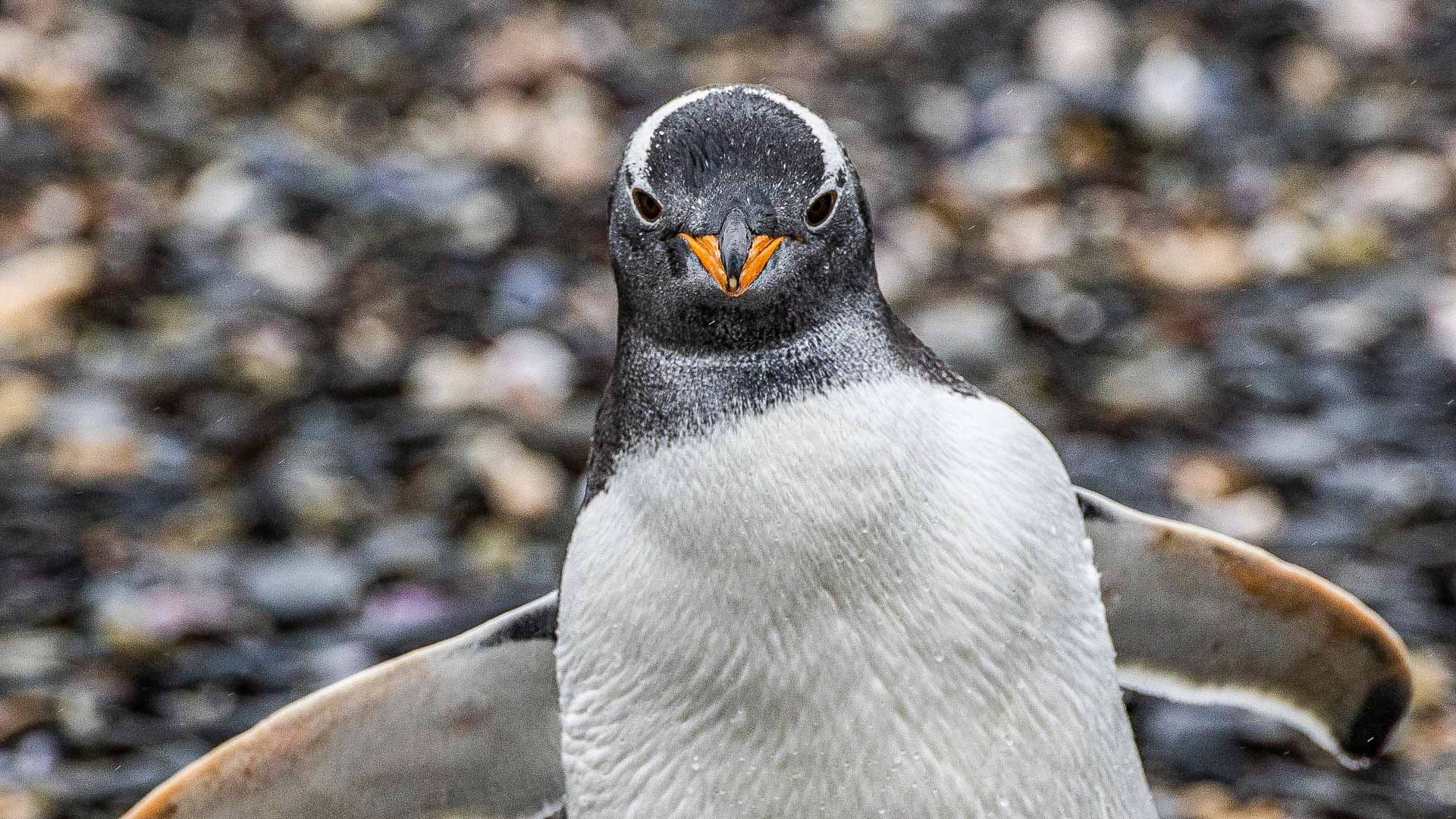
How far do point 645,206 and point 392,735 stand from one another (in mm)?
490

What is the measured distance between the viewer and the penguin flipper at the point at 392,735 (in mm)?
1236

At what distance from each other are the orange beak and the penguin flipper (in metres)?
0.40

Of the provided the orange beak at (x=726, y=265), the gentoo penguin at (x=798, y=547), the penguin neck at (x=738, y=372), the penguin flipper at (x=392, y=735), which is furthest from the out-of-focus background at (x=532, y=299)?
the orange beak at (x=726, y=265)

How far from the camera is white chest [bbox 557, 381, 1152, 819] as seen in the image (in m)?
0.99

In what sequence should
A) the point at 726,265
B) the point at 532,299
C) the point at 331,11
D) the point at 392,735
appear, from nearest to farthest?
the point at 726,265
the point at 392,735
the point at 532,299
the point at 331,11

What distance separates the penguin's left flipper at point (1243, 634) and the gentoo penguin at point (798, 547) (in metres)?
0.18

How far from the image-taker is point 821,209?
3.23 ft

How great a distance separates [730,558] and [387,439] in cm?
107

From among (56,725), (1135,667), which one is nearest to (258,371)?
(56,725)

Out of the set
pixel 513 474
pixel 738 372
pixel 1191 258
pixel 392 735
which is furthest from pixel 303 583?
pixel 1191 258

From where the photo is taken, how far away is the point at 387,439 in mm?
1994

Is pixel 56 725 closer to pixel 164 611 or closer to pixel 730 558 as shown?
pixel 164 611

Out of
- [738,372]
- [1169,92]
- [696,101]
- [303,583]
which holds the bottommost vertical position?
[303,583]

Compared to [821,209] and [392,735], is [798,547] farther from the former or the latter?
[392,735]
